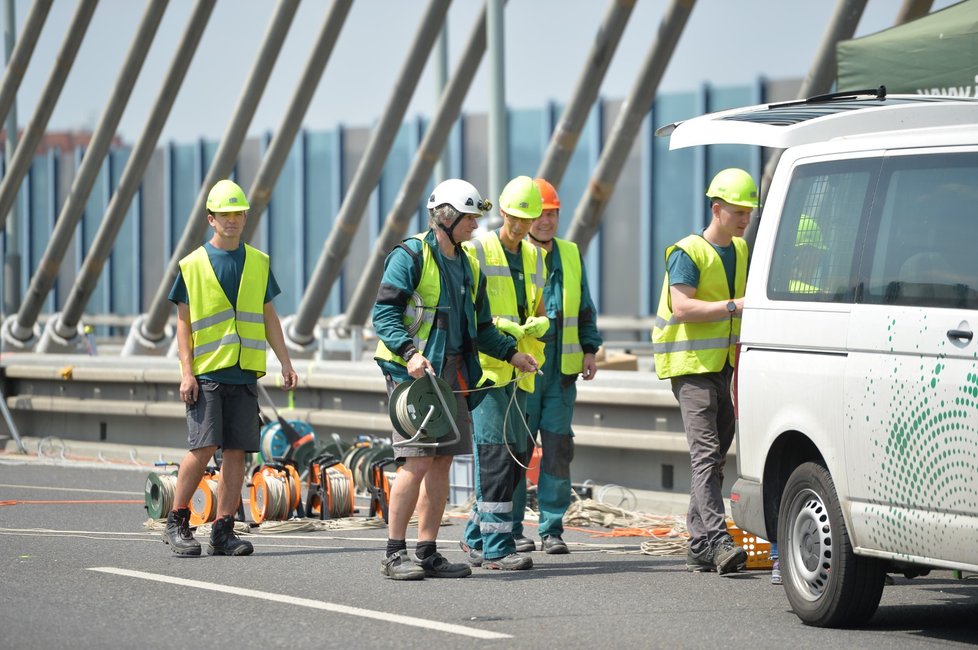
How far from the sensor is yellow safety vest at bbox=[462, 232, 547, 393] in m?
10.2

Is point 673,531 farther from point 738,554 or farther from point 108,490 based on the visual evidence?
point 108,490

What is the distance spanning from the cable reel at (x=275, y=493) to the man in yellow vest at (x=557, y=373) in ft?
6.13

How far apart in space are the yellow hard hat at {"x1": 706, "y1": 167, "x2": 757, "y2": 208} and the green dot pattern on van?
2.44 metres

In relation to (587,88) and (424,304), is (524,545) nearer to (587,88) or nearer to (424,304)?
(424,304)

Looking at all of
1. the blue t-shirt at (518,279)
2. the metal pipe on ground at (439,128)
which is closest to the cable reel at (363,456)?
the blue t-shirt at (518,279)

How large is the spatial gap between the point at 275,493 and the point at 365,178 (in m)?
9.50

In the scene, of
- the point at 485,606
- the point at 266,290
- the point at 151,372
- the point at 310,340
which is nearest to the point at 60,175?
the point at 310,340

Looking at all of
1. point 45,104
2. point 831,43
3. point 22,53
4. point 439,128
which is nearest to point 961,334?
point 831,43

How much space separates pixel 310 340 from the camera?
72.9 feet

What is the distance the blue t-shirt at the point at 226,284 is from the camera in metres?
10.6

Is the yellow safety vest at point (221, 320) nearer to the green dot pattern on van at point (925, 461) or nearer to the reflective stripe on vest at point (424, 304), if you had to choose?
the reflective stripe on vest at point (424, 304)

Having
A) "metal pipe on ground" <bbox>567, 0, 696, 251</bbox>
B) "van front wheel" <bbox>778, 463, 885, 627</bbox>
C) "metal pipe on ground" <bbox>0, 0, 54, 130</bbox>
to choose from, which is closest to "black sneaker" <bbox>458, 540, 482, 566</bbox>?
"van front wheel" <bbox>778, 463, 885, 627</bbox>

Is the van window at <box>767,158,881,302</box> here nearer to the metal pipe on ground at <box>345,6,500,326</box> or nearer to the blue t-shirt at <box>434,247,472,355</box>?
the blue t-shirt at <box>434,247,472,355</box>

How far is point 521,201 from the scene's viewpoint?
10.3 meters
